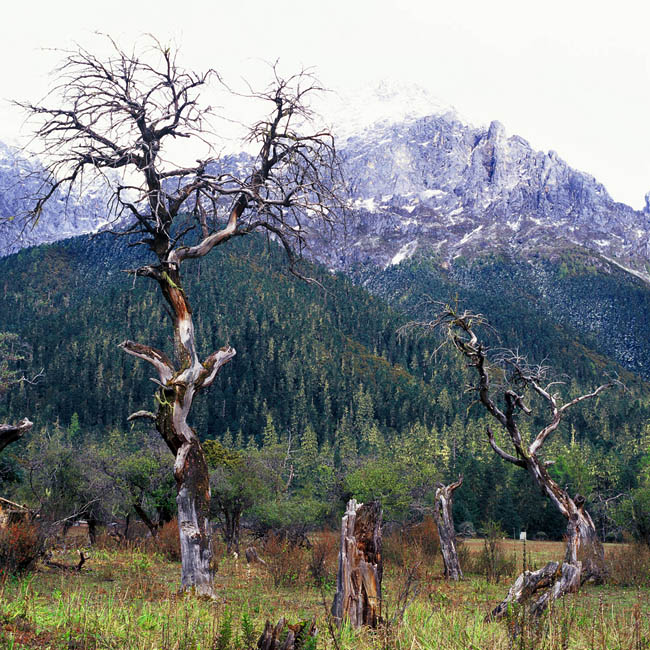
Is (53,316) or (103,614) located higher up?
(53,316)

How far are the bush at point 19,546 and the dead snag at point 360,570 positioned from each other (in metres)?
6.57

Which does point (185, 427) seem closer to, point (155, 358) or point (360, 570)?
point (155, 358)

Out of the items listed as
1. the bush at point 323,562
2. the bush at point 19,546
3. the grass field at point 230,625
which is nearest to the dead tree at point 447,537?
the bush at point 323,562

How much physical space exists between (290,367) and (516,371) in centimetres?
10596

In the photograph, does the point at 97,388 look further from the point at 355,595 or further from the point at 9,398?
the point at 355,595

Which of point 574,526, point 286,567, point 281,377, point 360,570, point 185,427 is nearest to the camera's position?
point 360,570

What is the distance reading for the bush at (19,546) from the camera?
1115 cm

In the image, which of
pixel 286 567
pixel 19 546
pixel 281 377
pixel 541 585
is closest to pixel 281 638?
pixel 541 585

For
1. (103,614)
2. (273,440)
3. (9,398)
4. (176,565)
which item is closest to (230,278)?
(9,398)

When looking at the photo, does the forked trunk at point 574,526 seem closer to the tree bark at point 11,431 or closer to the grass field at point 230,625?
the grass field at point 230,625

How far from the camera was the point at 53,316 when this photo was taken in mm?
136250

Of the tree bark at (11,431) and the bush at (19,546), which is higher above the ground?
the tree bark at (11,431)

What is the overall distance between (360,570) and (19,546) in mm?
7093

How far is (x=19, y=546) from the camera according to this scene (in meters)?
11.4
